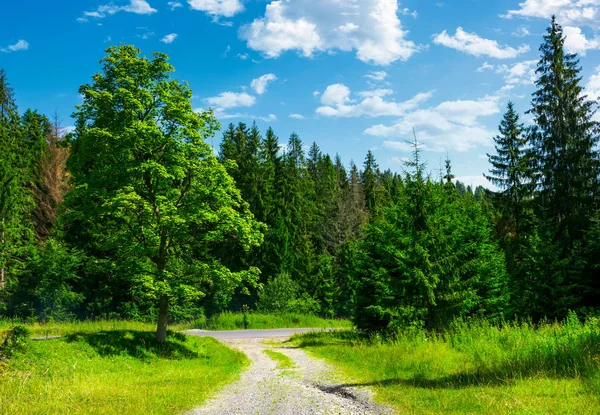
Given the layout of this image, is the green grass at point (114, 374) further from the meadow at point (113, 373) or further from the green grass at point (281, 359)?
the green grass at point (281, 359)

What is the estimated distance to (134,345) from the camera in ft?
53.7

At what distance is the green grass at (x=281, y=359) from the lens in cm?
1569

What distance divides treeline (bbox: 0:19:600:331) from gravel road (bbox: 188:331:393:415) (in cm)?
481

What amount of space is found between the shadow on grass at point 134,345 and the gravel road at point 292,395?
12.6ft

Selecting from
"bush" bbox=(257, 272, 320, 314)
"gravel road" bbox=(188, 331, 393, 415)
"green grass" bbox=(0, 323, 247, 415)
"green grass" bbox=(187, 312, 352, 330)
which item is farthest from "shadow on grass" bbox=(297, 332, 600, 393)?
"bush" bbox=(257, 272, 320, 314)

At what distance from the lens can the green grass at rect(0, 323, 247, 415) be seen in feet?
26.7

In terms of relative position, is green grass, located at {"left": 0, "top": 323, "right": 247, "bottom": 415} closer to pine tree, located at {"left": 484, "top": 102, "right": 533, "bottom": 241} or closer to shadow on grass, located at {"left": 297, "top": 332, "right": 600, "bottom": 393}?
shadow on grass, located at {"left": 297, "top": 332, "right": 600, "bottom": 393}

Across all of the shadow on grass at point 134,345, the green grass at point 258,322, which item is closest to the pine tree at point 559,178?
the green grass at point 258,322

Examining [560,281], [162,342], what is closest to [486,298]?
[560,281]

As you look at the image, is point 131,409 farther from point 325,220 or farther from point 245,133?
point 245,133

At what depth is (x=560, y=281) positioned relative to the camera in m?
23.4

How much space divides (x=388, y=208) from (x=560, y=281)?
12.0 metres

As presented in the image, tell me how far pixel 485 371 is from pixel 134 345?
42.0 feet

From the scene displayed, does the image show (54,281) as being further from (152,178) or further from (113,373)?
(113,373)
